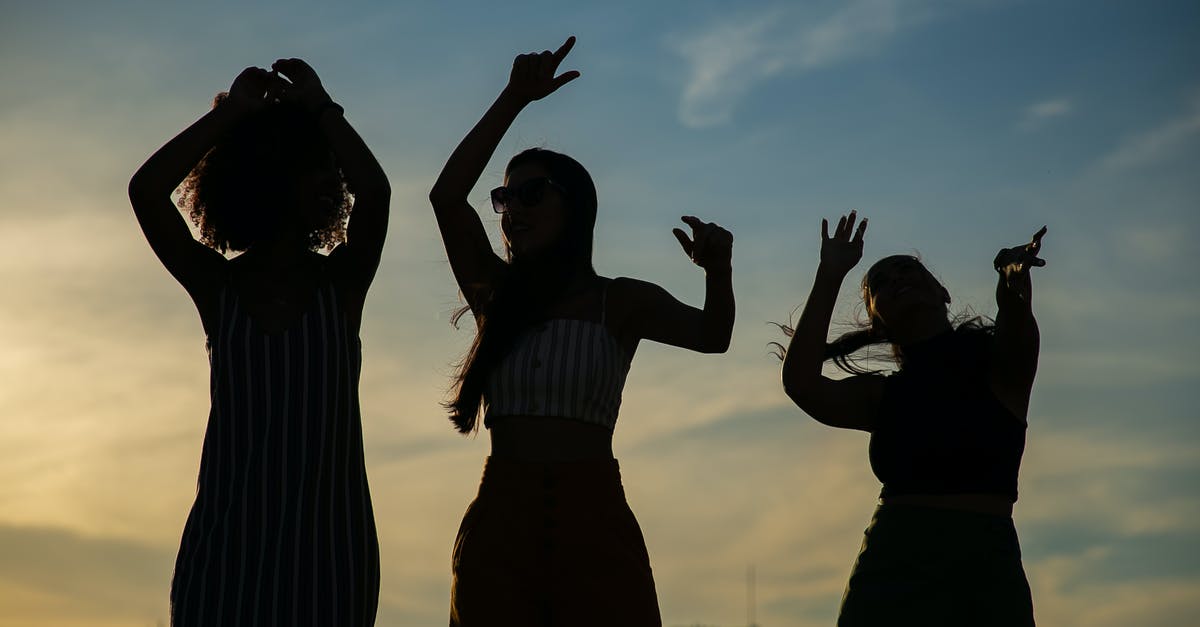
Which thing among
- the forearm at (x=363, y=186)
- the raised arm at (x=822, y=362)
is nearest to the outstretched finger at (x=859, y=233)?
the raised arm at (x=822, y=362)

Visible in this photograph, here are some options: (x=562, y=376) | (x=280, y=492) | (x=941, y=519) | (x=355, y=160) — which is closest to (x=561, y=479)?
(x=562, y=376)

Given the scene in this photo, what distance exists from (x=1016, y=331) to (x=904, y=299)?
0.60m

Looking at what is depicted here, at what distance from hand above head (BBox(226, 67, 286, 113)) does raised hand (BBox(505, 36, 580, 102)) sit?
0.97 meters

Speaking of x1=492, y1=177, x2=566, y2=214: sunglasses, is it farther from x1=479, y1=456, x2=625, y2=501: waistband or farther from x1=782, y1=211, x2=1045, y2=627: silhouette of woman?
→ x1=782, y1=211, x2=1045, y2=627: silhouette of woman

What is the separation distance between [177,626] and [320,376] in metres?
0.92

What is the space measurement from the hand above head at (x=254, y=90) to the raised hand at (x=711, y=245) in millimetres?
1699

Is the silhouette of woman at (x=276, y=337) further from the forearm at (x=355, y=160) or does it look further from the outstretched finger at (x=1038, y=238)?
the outstretched finger at (x=1038, y=238)

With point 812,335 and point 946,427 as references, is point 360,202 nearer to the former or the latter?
point 812,335

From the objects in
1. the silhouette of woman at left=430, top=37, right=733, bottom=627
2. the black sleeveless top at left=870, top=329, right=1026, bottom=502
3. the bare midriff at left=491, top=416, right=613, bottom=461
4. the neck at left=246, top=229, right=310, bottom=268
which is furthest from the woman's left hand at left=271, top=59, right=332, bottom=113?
the black sleeveless top at left=870, top=329, right=1026, bottom=502

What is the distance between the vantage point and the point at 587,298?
228 inches

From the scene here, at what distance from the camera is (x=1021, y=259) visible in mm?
6449

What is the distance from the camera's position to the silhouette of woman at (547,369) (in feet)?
17.3

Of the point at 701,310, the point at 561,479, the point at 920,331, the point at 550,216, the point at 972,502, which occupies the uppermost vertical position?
the point at 550,216

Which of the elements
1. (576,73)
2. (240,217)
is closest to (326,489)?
(240,217)
